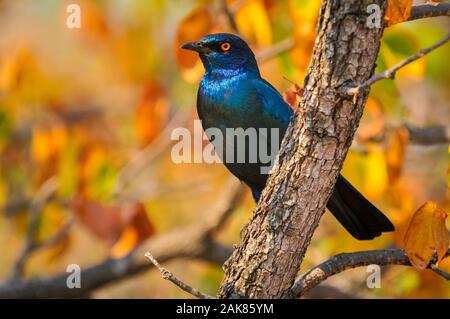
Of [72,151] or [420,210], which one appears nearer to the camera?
[420,210]

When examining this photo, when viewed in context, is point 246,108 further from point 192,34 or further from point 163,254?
point 163,254

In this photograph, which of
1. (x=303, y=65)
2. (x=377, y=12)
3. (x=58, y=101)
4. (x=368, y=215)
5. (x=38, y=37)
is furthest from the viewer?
(x=38, y=37)

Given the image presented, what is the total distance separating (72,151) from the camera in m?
6.00

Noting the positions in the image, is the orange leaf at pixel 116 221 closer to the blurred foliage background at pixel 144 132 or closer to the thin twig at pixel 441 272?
the blurred foliage background at pixel 144 132

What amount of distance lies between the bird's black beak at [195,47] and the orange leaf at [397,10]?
1.76 m

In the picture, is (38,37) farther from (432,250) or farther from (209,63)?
(432,250)

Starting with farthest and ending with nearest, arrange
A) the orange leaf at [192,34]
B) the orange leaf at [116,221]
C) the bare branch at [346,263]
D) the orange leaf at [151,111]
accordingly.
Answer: the orange leaf at [151,111] → the orange leaf at [116,221] → the orange leaf at [192,34] → the bare branch at [346,263]

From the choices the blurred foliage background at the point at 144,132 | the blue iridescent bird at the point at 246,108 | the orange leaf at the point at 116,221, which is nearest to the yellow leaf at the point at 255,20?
the blurred foliage background at the point at 144,132

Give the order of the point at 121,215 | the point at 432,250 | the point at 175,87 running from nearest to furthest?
the point at 432,250 → the point at 121,215 → the point at 175,87

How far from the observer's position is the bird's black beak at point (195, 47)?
15.0 ft

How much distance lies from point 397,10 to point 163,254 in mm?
3246
